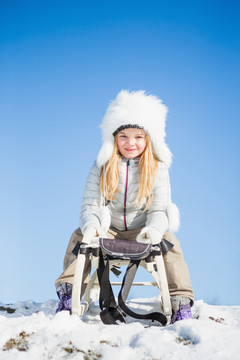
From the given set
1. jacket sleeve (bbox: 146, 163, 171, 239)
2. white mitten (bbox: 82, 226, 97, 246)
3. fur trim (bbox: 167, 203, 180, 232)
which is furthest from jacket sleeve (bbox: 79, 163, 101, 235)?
fur trim (bbox: 167, 203, 180, 232)

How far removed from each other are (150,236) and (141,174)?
2.43ft

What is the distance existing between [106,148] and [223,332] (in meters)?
2.15

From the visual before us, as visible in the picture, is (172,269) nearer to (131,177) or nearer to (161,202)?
(161,202)

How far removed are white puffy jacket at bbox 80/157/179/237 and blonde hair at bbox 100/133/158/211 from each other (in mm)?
50

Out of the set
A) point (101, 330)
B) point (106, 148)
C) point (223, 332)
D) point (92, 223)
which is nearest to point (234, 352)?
point (223, 332)

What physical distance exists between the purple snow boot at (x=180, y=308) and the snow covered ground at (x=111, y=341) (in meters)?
0.97

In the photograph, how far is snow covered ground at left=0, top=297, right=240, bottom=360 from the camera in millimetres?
1666

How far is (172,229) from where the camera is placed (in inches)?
130

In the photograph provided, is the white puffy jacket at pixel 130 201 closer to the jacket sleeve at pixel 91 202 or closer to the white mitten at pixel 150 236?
the jacket sleeve at pixel 91 202

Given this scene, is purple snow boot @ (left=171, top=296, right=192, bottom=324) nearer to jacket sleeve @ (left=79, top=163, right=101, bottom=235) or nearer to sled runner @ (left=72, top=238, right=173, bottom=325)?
sled runner @ (left=72, top=238, right=173, bottom=325)

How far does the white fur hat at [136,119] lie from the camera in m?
3.46

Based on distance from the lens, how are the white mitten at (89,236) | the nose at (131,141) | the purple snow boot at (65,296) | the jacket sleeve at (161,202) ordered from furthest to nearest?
the nose at (131,141), the jacket sleeve at (161,202), the purple snow boot at (65,296), the white mitten at (89,236)

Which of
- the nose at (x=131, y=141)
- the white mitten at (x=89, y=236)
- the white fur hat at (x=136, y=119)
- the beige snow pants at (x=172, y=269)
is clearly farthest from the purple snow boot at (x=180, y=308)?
the nose at (x=131, y=141)

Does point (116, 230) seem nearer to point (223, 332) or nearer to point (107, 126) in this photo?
point (107, 126)
